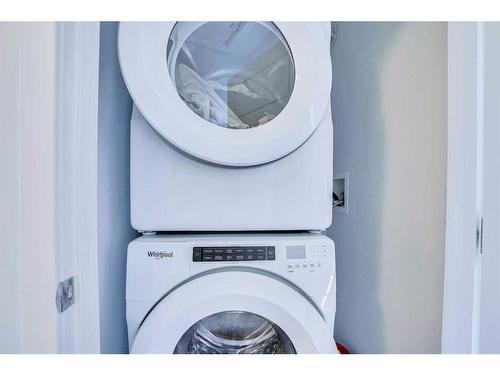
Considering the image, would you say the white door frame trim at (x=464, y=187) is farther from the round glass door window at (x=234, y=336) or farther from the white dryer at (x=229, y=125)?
the round glass door window at (x=234, y=336)

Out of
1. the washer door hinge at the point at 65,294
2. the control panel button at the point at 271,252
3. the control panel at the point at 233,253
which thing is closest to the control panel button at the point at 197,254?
the control panel at the point at 233,253

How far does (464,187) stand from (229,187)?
0.64 m

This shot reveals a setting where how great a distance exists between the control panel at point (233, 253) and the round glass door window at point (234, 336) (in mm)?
214

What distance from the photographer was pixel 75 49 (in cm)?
46

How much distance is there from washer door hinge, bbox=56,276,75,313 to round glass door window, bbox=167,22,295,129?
56 centimetres

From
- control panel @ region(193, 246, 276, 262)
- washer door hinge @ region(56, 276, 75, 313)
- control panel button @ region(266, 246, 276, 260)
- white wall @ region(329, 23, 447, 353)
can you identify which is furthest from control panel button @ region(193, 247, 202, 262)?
white wall @ region(329, 23, 447, 353)

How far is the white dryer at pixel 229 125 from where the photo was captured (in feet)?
2.27

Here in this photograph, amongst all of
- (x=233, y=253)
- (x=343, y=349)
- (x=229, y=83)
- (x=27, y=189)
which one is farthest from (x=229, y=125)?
(x=343, y=349)

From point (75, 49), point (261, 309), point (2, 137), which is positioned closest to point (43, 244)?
point (2, 137)

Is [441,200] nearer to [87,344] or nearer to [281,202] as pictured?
[281,202]

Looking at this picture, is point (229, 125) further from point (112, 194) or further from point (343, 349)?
point (343, 349)

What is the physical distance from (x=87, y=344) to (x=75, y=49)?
0.57m

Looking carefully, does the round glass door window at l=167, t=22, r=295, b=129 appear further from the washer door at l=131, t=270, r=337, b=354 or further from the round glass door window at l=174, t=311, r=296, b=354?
the round glass door window at l=174, t=311, r=296, b=354

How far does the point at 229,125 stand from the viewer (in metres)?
0.82
